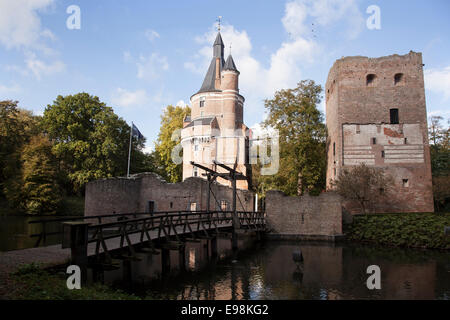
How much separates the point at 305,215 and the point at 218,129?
63.3 ft

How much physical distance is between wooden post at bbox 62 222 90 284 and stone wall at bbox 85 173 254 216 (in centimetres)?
1385

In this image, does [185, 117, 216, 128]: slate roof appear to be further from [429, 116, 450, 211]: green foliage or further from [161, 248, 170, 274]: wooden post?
[161, 248, 170, 274]: wooden post

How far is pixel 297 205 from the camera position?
823 inches

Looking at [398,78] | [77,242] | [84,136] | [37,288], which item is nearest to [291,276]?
[77,242]

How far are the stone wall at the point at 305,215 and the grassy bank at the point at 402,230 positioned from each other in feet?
4.54

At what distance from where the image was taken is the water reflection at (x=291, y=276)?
9.02 meters

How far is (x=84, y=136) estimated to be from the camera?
34562 millimetres

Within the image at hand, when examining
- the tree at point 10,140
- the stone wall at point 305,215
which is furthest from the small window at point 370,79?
the tree at point 10,140

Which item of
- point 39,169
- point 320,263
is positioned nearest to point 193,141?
point 39,169

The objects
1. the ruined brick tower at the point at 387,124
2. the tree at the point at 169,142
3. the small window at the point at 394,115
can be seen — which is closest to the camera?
the ruined brick tower at the point at 387,124

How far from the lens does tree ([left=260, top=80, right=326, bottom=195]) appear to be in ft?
86.8

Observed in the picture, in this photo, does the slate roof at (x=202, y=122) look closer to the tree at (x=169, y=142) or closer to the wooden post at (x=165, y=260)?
the tree at (x=169, y=142)

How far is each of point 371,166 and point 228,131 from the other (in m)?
17.3
